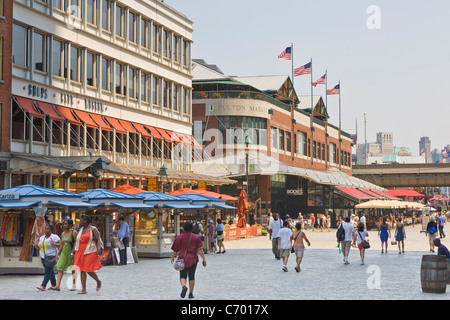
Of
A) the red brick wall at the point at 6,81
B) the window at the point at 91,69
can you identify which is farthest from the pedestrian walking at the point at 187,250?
the window at the point at 91,69

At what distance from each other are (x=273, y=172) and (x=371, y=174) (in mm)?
55490

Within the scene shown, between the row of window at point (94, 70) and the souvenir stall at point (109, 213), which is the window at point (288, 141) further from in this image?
the souvenir stall at point (109, 213)

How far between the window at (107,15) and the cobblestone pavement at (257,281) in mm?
20162

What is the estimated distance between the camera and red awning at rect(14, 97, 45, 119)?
36.7 metres

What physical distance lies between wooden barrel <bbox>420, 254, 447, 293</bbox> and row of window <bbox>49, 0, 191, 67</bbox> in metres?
28.9

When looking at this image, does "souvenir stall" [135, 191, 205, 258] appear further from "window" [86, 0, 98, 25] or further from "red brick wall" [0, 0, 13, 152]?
"window" [86, 0, 98, 25]

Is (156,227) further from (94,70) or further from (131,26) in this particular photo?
(131,26)

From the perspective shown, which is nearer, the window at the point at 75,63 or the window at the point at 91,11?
the window at the point at 75,63

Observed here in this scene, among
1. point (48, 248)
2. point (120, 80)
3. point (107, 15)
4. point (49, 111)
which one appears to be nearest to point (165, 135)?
point (120, 80)

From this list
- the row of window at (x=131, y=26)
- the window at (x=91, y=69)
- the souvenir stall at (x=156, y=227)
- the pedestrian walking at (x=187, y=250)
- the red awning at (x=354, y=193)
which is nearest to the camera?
the pedestrian walking at (x=187, y=250)

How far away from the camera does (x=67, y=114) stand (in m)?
41.4

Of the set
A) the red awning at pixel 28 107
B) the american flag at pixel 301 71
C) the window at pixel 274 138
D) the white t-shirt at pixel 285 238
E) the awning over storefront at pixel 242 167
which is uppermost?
the american flag at pixel 301 71

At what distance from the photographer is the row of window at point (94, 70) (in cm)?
3809

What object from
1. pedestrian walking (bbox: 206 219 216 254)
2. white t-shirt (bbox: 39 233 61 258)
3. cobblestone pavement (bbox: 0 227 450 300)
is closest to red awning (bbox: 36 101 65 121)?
pedestrian walking (bbox: 206 219 216 254)
